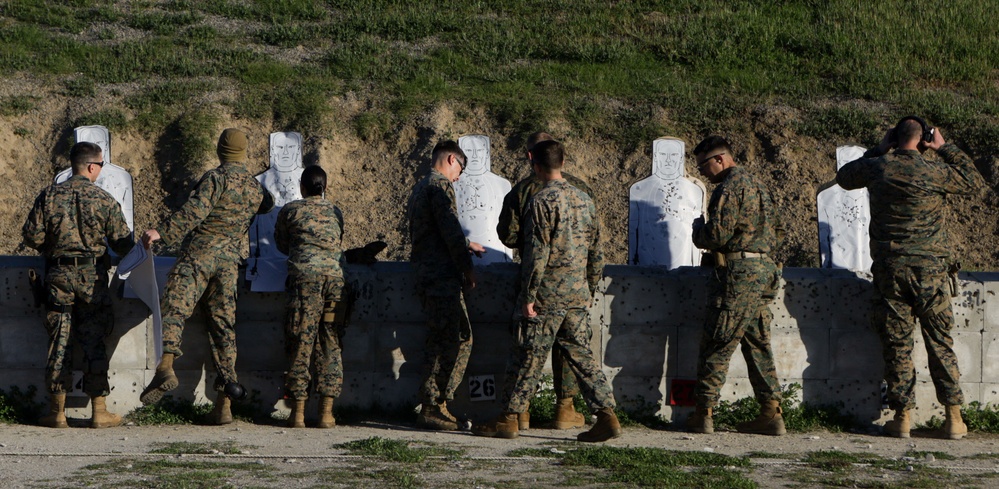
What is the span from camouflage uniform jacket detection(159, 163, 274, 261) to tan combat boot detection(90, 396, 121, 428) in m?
1.34

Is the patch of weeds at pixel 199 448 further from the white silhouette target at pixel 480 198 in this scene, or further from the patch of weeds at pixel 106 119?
the patch of weeds at pixel 106 119

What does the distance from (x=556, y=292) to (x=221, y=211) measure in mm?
2638

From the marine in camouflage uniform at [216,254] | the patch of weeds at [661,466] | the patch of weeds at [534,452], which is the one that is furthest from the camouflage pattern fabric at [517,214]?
the marine in camouflage uniform at [216,254]

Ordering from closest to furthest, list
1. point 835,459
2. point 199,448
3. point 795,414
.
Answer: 1. point 835,459
2. point 199,448
3. point 795,414

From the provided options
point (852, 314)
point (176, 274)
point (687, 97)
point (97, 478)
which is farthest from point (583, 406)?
point (687, 97)

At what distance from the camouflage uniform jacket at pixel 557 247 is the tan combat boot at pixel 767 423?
5.64 feet

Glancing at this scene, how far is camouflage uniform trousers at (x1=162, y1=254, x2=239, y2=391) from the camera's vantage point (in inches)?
379

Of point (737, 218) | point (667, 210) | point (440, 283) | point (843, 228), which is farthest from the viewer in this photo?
point (843, 228)

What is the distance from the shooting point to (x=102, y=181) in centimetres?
1448

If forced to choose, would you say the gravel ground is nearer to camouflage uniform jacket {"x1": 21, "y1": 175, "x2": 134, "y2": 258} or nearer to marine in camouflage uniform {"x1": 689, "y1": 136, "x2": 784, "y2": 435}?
marine in camouflage uniform {"x1": 689, "y1": 136, "x2": 784, "y2": 435}

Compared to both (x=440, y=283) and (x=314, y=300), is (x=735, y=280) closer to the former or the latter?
(x=440, y=283)

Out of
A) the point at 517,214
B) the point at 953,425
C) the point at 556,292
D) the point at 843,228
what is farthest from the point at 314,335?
the point at 843,228

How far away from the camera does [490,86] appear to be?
1891 centimetres

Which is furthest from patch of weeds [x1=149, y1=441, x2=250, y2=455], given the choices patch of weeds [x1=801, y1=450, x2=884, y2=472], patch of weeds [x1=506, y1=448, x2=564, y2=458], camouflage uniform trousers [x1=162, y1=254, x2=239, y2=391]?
patch of weeds [x1=801, y1=450, x2=884, y2=472]
